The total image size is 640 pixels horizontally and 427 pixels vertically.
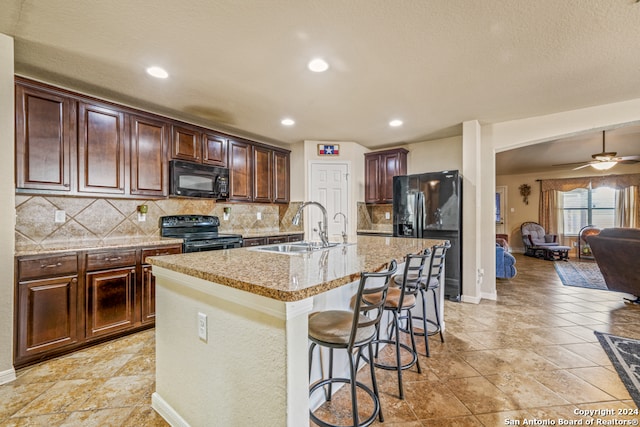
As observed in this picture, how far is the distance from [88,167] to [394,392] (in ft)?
10.8

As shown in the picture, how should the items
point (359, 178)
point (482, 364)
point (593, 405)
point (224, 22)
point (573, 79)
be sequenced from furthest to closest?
point (359, 178) → point (573, 79) → point (482, 364) → point (224, 22) → point (593, 405)

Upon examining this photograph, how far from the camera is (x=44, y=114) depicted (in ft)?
7.99

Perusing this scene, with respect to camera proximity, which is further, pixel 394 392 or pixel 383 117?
pixel 383 117

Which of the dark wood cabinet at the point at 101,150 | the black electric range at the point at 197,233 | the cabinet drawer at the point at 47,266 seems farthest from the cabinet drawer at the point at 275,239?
the cabinet drawer at the point at 47,266

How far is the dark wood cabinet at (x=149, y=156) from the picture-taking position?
3045mm

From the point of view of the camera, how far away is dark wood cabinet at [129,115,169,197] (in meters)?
3.04

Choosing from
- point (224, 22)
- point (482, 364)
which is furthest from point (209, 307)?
point (482, 364)

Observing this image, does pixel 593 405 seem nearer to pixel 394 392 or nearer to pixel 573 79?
pixel 394 392

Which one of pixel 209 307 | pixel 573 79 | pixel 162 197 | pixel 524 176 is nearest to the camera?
pixel 209 307

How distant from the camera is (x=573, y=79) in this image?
8.63 feet

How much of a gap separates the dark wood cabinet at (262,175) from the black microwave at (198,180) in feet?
1.90

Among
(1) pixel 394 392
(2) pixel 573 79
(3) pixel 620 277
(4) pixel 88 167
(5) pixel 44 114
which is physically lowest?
(1) pixel 394 392

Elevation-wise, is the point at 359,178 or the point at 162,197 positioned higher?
the point at 359,178

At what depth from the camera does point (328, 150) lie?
4.88 meters
